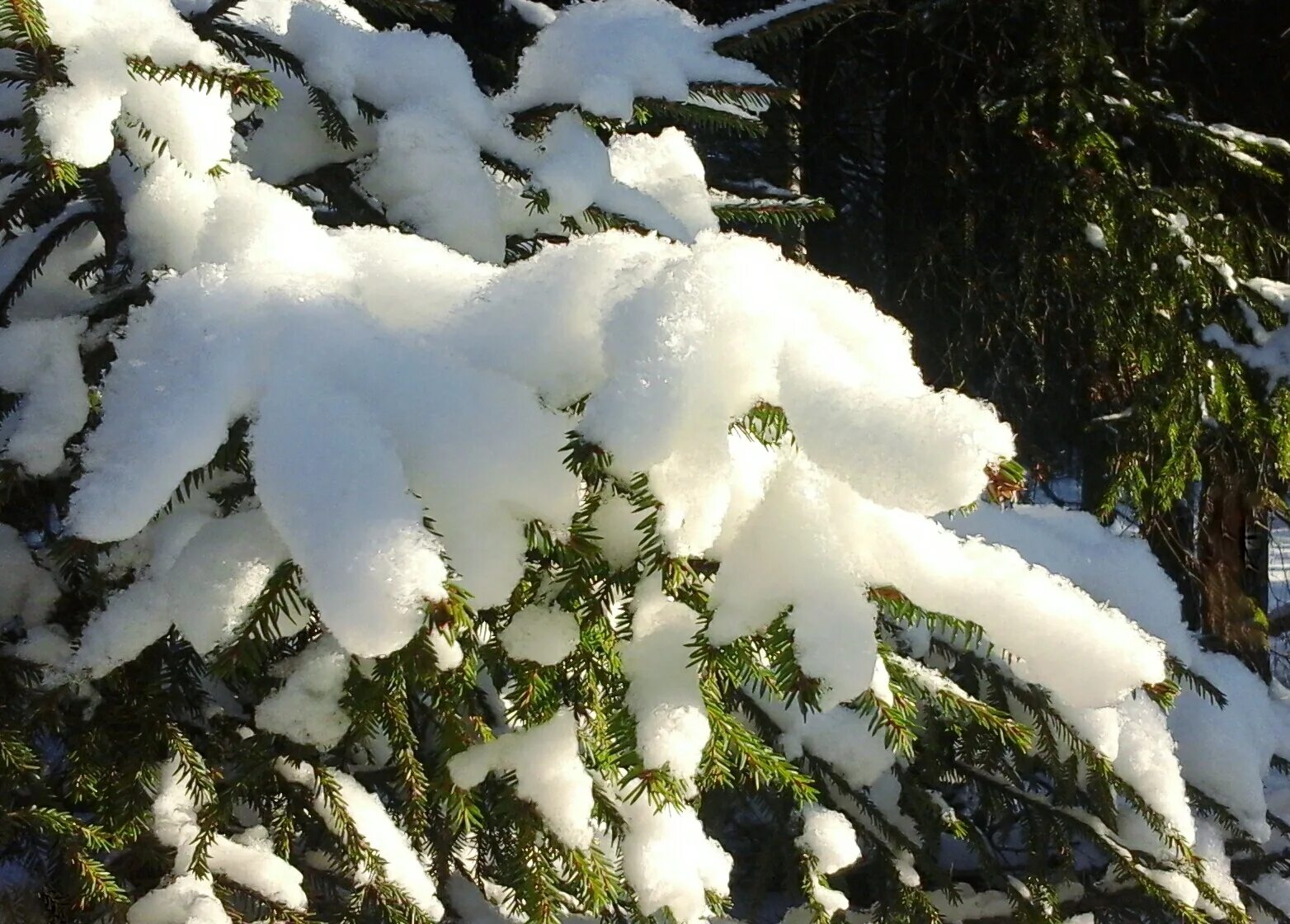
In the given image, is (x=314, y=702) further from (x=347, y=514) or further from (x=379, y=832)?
(x=347, y=514)

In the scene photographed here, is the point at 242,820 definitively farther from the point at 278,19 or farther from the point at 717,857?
the point at 278,19

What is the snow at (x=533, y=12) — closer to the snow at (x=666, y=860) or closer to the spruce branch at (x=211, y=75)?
the spruce branch at (x=211, y=75)

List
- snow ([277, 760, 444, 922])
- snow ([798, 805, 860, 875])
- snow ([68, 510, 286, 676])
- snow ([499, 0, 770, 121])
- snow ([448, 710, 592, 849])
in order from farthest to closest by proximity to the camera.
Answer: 1. snow ([798, 805, 860, 875])
2. snow ([499, 0, 770, 121])
3. snow ([277, 760, 444, 922])
4. snow ([448, 710, 592, 849])
5. snow ([68, 510, 286, 676])

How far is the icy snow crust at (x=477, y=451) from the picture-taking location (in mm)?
843

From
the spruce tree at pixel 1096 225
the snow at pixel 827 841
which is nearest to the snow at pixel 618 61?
the spruce tree at pixel 1096 225

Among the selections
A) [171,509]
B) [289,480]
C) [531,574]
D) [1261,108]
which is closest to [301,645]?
[171,509]

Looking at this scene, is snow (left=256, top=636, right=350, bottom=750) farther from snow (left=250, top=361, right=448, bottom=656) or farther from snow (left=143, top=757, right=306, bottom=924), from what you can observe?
snow (left=250, top=361, right=448, bottom=656)

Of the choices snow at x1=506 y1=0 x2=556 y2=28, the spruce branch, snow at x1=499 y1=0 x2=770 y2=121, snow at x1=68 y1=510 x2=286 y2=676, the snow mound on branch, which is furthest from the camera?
snow at x1=506 y1=0 x2=556 y2=28

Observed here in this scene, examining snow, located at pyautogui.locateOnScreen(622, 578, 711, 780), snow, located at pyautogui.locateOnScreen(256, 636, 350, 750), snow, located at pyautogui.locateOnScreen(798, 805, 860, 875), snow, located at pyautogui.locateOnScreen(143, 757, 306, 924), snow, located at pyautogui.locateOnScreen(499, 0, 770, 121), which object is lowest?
snow, located at pyautogui.locateOnScreen(798, 805, 860, 875)

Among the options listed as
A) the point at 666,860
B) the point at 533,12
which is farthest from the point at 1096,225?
the point at 666,860

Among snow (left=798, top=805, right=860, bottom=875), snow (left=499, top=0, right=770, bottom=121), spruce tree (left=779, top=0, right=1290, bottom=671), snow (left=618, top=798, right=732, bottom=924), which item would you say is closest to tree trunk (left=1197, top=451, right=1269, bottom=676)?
spruce tree (left=779, top=0, right=1290, bottom=671)

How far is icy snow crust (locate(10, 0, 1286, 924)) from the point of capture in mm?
843

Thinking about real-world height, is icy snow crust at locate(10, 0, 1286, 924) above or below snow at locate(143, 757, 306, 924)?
above

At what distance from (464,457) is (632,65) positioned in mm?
985
